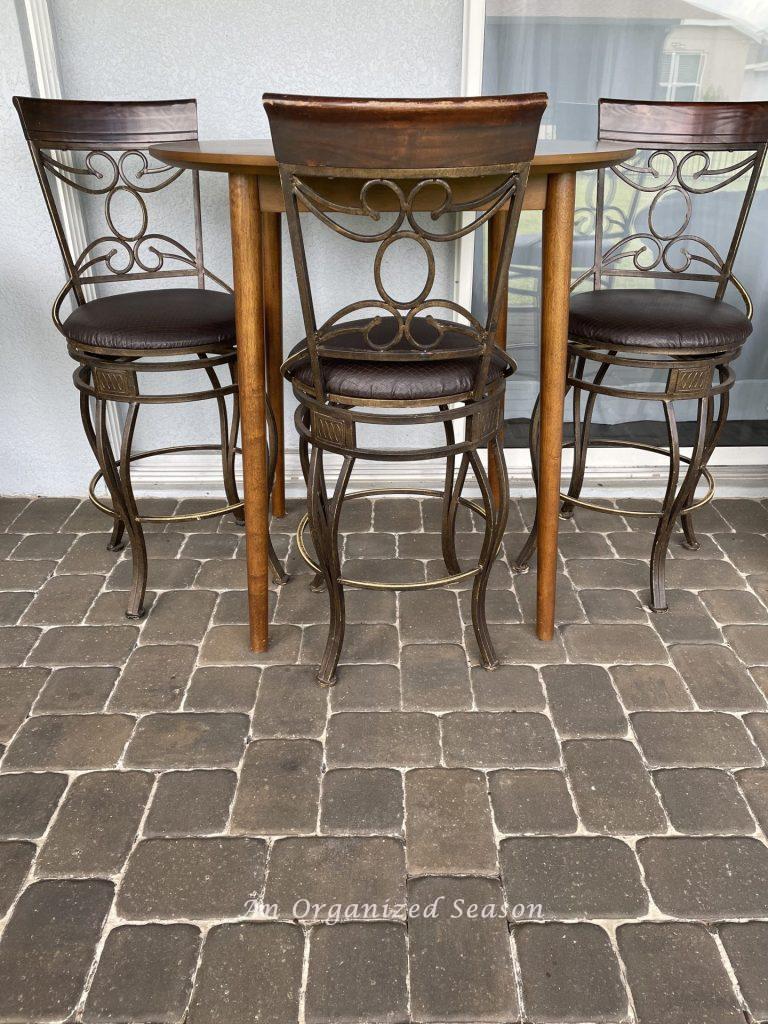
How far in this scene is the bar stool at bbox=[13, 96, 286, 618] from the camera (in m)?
2.07

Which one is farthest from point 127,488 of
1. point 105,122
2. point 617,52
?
point 617,52

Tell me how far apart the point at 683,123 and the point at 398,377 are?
1213mm

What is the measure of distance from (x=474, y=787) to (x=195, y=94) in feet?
7.11

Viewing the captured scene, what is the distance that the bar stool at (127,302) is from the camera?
2.07 metres

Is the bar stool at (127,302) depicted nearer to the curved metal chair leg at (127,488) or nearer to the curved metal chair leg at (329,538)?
the curved metal chair leg at (127,488)

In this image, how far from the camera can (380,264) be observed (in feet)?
5.93

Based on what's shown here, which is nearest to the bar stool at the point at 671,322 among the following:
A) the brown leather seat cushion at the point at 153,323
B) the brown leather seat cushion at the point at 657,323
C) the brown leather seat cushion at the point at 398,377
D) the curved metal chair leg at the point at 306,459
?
the brown leather seat cushion at the point at 657,323

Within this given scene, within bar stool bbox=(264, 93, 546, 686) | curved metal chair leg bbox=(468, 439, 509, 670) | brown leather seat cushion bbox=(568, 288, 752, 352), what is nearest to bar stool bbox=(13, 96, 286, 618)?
bar stool bbox=(264, 93, 546, 686)

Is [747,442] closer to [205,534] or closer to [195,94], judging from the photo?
[205,534]

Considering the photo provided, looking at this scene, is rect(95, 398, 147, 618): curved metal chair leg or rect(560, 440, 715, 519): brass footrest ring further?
rect(560, 440, 715, 519): brass footrest ring

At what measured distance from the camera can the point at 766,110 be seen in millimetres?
2146

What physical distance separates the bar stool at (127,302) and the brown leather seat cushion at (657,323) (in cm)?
89

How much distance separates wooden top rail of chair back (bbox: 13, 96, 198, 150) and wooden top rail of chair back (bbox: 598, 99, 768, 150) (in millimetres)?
1194

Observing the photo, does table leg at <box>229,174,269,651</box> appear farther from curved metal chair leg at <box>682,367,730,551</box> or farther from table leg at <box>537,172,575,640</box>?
curved metal chair leg at <box>682,367,730,551</box>
